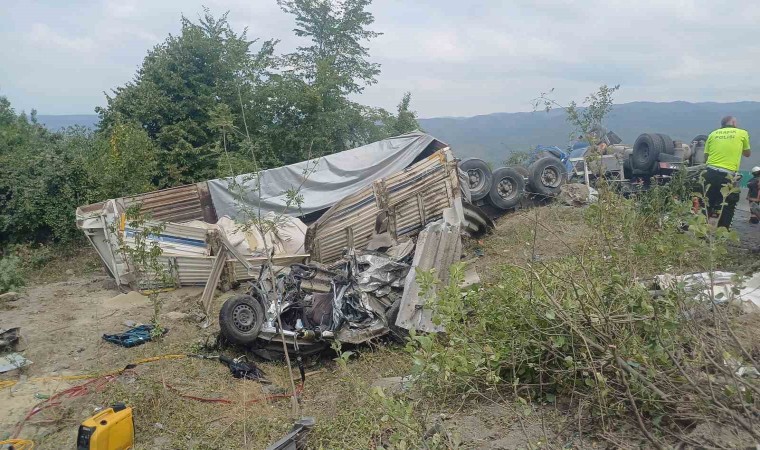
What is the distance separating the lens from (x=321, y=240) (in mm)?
8766

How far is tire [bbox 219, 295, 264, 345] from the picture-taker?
6012mm

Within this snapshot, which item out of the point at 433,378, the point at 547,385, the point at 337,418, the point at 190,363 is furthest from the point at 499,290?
the point at 190,363

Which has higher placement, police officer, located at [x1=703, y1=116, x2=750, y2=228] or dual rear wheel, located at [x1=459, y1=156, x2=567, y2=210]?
police officer, located at [x1=703, y1=116, x2=750, y2=228]

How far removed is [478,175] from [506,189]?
60cm

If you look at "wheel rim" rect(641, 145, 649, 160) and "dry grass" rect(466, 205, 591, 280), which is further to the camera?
"wheel rim" rect(641, 145, 649, 160)

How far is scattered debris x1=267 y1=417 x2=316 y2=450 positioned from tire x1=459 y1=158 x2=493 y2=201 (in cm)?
705

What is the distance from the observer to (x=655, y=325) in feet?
9.42

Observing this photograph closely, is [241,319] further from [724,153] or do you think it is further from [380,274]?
[724,153]

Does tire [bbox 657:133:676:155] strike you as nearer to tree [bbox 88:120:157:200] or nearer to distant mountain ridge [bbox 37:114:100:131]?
tree [bbox 88:120:157:200]

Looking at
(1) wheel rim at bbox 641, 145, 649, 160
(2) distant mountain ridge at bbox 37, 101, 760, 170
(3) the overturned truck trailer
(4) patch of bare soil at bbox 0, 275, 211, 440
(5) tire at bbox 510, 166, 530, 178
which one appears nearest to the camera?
(4) patch of bare soil at bbox 0, 275, 211, 440

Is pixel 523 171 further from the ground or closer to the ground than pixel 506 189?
further from the ground

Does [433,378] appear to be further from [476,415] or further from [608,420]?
[608,420]

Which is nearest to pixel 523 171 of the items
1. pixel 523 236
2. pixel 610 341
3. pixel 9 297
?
pixel 523 236

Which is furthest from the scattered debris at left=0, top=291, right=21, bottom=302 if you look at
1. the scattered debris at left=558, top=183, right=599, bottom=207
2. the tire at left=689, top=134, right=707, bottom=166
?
the tire at left=689, top=134, right=707, bottom=166
